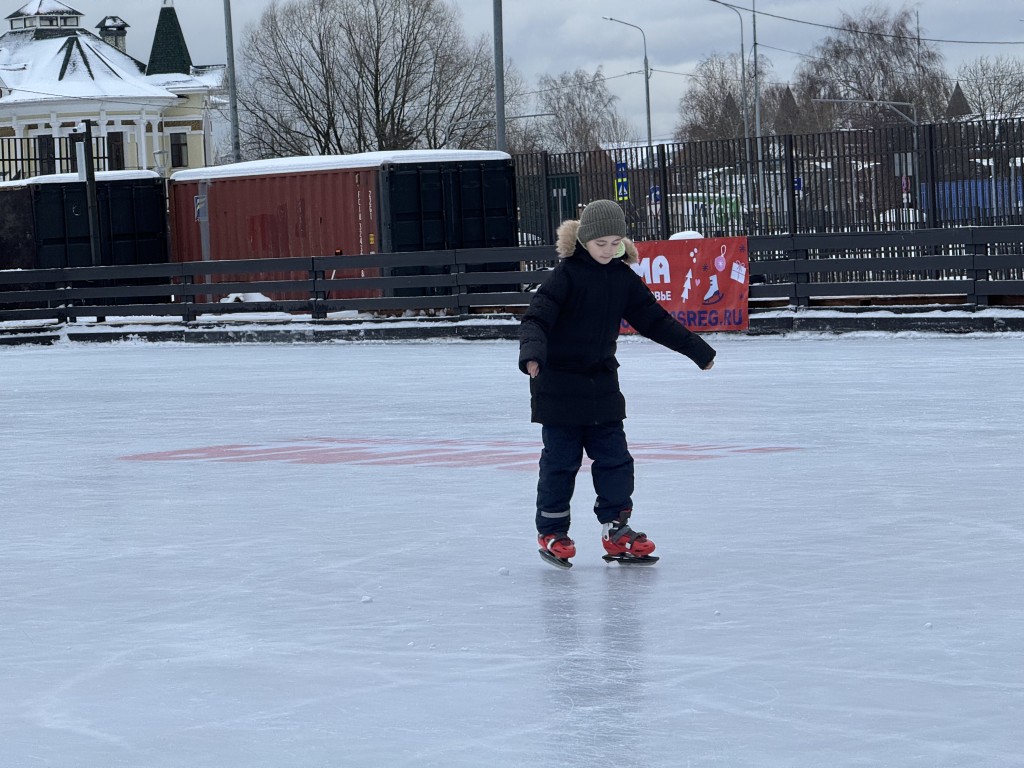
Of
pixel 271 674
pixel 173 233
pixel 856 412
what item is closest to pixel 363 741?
pixel 271 674

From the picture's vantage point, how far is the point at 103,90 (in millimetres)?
79125

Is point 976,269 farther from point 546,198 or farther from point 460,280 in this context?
point 546,198

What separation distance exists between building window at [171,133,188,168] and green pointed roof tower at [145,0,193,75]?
454 centimetres

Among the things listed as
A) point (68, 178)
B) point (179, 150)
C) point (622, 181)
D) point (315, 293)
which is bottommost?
point (315, 293)

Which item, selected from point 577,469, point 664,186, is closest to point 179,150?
point 664,186

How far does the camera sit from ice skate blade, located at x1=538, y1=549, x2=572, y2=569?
716 cm

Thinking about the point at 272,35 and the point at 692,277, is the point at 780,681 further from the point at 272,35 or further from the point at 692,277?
the point at 272,35

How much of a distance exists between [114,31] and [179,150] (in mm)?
12881

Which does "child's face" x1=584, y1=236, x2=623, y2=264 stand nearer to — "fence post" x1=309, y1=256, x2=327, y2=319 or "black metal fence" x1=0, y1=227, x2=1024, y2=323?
"black metal fence" x1=0, y1=227, x2=1024, y2=323

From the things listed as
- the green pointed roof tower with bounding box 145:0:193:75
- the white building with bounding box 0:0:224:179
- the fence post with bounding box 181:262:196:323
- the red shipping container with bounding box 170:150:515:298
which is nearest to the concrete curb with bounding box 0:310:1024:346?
the fence post with bounding box 181:262:196:323

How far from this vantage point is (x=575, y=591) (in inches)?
264

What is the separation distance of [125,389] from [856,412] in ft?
27.8

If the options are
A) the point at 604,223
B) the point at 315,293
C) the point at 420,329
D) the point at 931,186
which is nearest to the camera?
the point at 604,223

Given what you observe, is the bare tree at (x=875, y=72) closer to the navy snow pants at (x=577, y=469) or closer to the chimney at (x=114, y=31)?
the chimney at (x=114, y=31)
